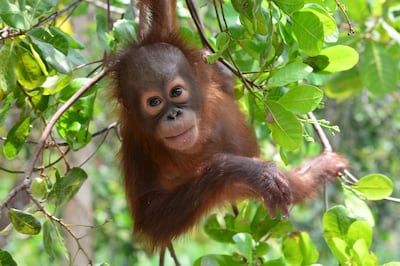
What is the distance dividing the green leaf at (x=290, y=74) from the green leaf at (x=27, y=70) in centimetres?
81

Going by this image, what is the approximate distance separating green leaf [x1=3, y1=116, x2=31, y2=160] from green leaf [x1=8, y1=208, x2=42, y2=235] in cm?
46

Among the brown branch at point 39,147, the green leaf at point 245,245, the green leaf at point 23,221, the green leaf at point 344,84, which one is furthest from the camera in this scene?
the green leaf at point 344,84

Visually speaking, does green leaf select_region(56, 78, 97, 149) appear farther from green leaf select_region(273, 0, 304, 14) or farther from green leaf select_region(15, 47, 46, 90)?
green leaf select_region(273, 0, 304, 14)

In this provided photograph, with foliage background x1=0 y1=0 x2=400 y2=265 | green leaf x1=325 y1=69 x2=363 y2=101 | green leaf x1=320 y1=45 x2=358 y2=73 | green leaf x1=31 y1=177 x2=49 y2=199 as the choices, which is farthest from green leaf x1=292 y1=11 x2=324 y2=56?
green leaf x1=325 y1=69 x2=363 y2=101

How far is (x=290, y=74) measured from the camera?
2402 millimetres

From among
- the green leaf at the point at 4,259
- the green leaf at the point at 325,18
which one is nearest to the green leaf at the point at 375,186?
the green leaf at the point at 325,18

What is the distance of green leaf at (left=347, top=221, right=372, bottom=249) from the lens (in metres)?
2.56

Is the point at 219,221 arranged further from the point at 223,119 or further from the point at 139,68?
the point at 139,68

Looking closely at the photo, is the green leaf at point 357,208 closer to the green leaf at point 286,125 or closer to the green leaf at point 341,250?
the green leaf at point 341,250

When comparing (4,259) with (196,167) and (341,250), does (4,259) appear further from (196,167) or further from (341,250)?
(196,167)

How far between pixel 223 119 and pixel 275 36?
1150mm

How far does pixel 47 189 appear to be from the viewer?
2.54 meters

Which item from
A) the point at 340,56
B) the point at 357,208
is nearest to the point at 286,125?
the point at 340,56

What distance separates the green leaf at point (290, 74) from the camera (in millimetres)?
2396
